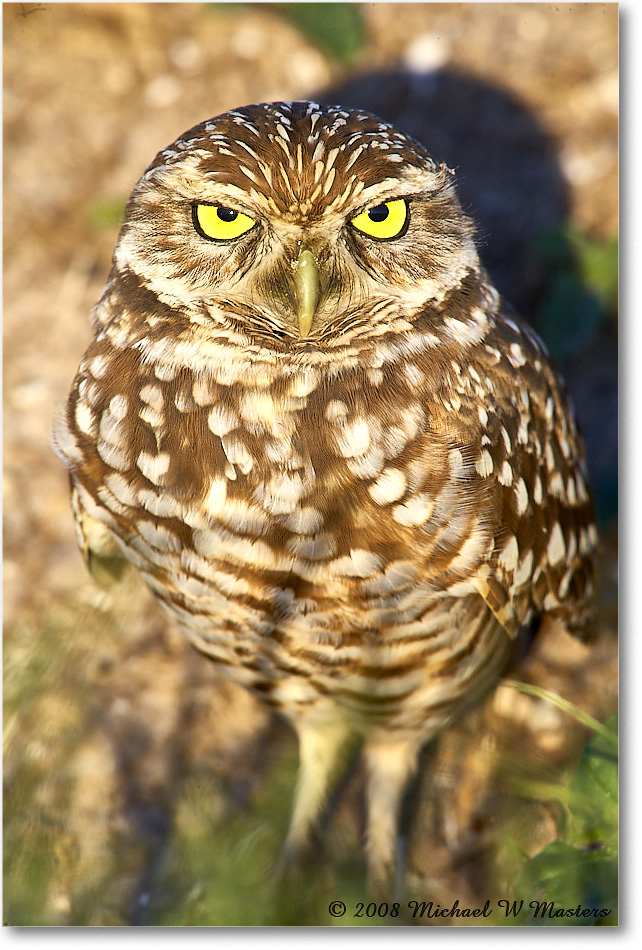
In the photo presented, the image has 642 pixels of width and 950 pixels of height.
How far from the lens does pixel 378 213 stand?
1.30 meters

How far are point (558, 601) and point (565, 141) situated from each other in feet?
4.95

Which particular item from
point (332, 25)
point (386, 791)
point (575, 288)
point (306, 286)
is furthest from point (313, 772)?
point (332, 25)

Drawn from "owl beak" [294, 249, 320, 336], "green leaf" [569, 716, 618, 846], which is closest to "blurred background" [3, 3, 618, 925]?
"green leaf" [569, 716, 618, 846]

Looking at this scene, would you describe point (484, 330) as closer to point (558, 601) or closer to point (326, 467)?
point (326, 467)

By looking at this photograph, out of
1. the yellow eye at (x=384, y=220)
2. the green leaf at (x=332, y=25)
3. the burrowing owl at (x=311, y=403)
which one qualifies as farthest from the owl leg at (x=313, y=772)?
the green leaf at (x=332, y=25)

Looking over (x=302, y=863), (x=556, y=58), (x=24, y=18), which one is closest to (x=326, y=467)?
(x=302, y=863)

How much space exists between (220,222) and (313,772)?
1424 millimetres

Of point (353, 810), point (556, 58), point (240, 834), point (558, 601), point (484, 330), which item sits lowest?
point (353, 810)

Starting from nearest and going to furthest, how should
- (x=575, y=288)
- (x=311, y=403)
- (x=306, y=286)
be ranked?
(x=306, y=286) → (x=311, y=403) → (x=575, y=288)

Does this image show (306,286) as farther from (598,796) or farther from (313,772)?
(313,772)

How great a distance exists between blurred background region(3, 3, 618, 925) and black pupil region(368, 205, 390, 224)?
283 millimetres

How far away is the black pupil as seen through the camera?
1.30 metres

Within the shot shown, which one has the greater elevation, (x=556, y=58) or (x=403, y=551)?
(x=556, y=58)

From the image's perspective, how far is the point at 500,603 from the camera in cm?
154
